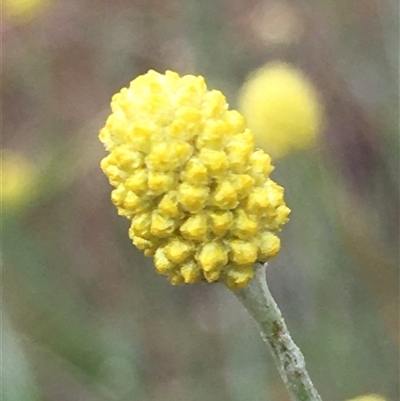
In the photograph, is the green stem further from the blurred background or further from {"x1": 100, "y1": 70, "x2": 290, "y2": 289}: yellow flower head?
the blurred background

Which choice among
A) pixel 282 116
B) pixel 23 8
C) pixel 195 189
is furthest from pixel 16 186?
pixel 195 189

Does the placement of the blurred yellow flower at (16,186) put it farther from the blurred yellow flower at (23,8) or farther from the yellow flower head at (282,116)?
the yellow flower head at (282,116)

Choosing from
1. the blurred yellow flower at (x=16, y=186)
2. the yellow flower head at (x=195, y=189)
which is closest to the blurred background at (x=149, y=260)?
the blurred yellow flower at (x=16, y=186)

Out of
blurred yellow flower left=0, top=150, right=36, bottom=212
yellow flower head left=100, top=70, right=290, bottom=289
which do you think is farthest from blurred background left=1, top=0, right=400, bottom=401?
yellow flower head left=100, top=70, right=290, bottom=289

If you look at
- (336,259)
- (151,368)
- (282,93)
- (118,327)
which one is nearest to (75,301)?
(118,327)

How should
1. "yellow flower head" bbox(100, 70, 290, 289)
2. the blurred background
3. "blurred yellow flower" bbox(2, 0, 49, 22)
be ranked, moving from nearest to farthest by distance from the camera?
"yellow flower head" bbox(100, 70, 290, 289), the blurred background, "blurred yellow flower" bbox(2, 0, 49, 22)

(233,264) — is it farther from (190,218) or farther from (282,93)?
(282,93)
